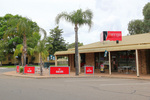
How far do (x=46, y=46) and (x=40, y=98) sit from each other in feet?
37.4

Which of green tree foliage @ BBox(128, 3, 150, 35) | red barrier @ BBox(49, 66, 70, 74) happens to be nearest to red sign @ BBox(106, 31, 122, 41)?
red barrier @ BBox(49, 66, 70, 74)

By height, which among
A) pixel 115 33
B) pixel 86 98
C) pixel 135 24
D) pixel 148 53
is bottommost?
pixel 86 98

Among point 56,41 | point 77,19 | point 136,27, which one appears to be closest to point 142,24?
point 136,27

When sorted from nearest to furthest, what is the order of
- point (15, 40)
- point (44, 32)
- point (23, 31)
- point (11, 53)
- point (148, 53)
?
point (148, 53) → point (23, 31) → point (44, 32) → point (15, 40) → point (11, 53)

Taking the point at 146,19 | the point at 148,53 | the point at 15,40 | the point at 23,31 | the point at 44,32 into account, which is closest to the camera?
the point at 148,53

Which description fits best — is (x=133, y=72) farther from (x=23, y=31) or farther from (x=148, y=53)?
(x=23, y=31)

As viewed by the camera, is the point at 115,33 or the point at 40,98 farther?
the point at 115,33

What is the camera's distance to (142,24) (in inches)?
1587

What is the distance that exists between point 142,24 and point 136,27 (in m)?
2.76

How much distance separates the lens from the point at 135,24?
4297cm

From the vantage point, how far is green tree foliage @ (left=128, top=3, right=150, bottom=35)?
38281mm

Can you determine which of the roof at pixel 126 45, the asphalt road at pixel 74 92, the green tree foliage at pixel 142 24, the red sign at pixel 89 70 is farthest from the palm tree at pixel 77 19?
the green tree foliage at pixel 142 24

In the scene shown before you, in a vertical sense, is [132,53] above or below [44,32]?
below

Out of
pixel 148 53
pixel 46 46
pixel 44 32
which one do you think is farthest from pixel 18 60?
pixel 148 53
